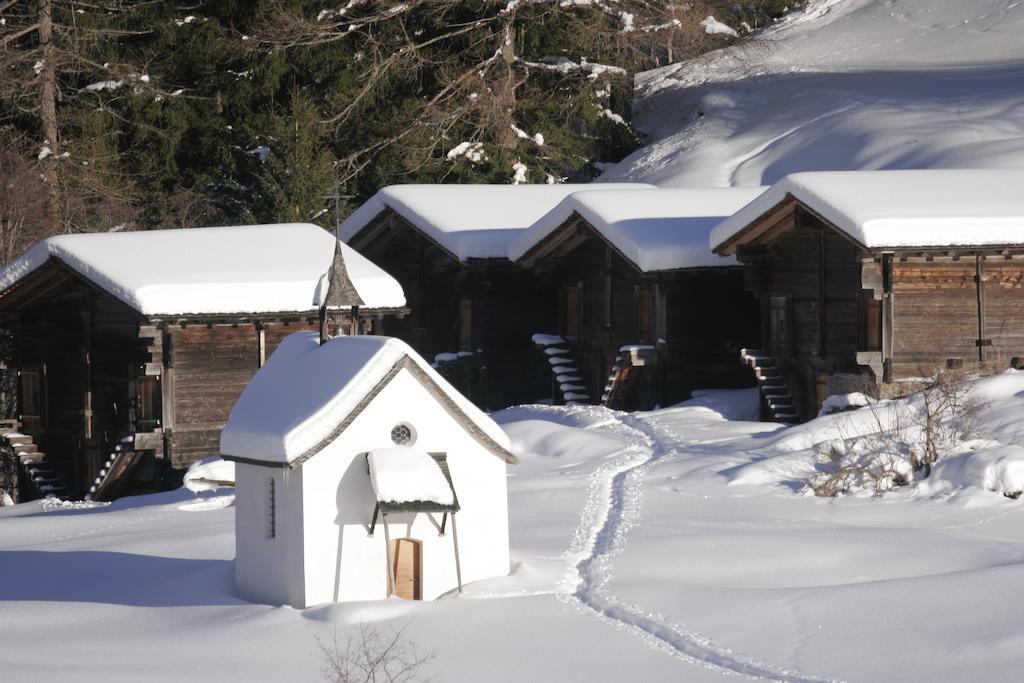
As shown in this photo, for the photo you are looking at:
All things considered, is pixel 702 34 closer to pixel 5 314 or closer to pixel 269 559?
pixel 5 314

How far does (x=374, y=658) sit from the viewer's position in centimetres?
1419

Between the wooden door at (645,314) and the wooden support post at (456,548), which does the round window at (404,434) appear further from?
the wooden door at (645,314)

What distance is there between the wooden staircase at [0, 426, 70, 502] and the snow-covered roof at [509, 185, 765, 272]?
929 cm

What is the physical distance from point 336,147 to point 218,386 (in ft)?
67.8

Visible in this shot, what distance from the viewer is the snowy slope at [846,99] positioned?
133ft

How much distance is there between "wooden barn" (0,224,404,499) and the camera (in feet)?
87.6

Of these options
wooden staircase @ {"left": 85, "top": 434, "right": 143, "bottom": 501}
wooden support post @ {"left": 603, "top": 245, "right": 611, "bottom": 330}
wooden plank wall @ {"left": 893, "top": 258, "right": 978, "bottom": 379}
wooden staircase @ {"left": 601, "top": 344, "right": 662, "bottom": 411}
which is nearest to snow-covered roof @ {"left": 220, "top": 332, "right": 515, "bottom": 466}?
wooden plank wall @ {"left": 893, "top": 258, "right": 978, "bottom": 379}

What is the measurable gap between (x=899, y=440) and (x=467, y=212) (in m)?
13.7

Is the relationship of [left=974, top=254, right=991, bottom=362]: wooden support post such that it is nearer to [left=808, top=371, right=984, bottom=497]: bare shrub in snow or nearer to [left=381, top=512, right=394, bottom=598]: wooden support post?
[left=808, top=371, right=984, bottom=497]: bare shrub in snow

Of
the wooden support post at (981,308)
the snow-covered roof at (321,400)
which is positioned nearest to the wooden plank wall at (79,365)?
the snow-covered roof at (321,400)

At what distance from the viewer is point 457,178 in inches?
1748

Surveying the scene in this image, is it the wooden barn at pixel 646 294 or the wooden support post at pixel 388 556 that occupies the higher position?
the wooden barn at pixel 646 294

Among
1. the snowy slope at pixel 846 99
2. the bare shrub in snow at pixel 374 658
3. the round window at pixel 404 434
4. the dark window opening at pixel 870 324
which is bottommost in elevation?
the bare shrub in snow at pixel 374 658

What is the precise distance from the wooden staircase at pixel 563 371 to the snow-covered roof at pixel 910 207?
609 centimetres
